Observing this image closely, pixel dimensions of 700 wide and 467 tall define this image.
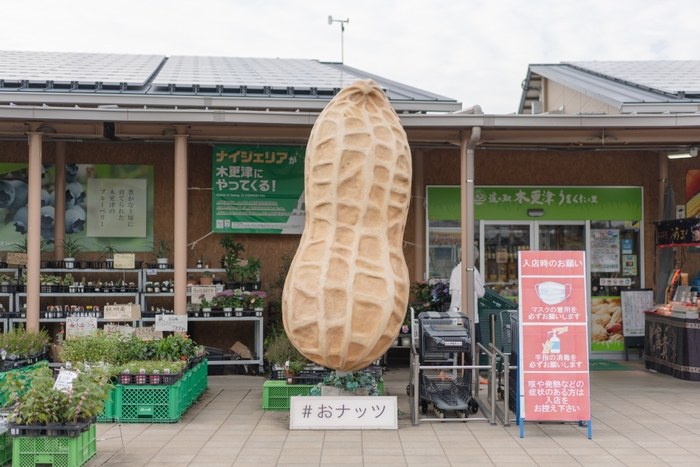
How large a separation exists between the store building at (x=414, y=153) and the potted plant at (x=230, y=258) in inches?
19.8

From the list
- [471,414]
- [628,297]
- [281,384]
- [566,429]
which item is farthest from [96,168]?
[628,297]

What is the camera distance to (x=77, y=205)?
488 inches

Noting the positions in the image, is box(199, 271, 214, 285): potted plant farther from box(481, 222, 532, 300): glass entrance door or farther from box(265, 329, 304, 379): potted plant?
box(481, 222, 532, 300): glass entrance door

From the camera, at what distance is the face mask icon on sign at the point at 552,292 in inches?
301

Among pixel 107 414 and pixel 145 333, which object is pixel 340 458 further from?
pixel 145 333

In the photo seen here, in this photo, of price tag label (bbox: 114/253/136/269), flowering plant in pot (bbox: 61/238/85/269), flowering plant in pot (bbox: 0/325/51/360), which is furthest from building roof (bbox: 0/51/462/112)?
flowering plant in pot (bbox: 0/325/51/360)

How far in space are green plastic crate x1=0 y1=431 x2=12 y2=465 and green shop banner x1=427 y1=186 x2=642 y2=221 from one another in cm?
853

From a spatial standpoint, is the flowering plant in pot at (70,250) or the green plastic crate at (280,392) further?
the flowering plant in pot at (70,250)

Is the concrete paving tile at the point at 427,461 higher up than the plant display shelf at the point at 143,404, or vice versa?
the plant display shelf at the point at 143,404

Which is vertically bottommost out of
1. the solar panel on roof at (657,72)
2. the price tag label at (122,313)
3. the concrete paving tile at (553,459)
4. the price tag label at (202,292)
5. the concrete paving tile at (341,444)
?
the concrete paving tile at (553,459)

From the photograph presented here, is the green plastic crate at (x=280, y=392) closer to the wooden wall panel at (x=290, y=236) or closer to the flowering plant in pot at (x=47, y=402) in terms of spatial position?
the flowering plant in pot at (x=47, y=402)

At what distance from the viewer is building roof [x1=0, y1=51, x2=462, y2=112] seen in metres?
10.9

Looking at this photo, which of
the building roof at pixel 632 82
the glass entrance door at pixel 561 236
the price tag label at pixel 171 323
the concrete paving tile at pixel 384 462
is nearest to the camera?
the concrete paving tile at pixel 384 462

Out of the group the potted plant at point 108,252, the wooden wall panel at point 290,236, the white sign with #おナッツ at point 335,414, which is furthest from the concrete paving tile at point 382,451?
the potted plant at point 108,252
